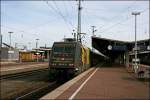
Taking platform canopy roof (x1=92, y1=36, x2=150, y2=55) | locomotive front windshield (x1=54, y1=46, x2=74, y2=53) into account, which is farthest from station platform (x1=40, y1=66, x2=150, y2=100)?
platform canopy roof (x1=92, y1=36, x2=150, y2=55)

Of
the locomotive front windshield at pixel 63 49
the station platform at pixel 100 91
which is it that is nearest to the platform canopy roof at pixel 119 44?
the locomotive front windshield at pixel 63 49

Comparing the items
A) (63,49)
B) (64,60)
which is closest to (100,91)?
(64,60)

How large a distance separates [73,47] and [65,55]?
1035 millimetres

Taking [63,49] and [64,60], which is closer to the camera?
[64,60]

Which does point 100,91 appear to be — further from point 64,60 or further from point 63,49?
point 63,49

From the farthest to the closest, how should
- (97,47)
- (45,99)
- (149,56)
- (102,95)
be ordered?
(149,56), (97,47), (102,95), (45,99)

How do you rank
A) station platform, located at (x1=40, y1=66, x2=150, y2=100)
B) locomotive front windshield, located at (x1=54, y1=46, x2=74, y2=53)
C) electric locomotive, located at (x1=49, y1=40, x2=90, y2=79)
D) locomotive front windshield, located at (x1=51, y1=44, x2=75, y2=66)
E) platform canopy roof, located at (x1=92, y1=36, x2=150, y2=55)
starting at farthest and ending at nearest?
platform canopy roof, located at (x1=92, y1=36, x2=150, y2=55) < locomotive front windshield, located at (x1=54, y1=46, x2=74, y2=53) < locomotive front windshield, located at (x1=51, y1=44, x2=75, y2=66) < electric locomotive, located at (x1=49, y1=40, x2=90, y2=79) < station platform, located at (x1=40, y1=66, x2=150, y2=100)

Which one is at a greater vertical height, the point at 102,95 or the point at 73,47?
the point at 73,47

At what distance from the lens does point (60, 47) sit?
28500mm

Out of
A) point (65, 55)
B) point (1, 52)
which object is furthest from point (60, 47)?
point (1, 52)

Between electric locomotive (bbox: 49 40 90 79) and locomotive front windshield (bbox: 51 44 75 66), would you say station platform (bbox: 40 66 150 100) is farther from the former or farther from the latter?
locomotive front windshield (bbox: 51 44 75 66)

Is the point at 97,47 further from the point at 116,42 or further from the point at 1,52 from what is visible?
the point at 1,52

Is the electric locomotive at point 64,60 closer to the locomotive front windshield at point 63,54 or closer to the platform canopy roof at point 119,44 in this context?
the locomotive front windshield at point 63,54

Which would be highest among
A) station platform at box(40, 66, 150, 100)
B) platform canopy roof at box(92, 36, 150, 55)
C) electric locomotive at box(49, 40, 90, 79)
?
platform canopy roof at box(92, 36, 150, 55)
